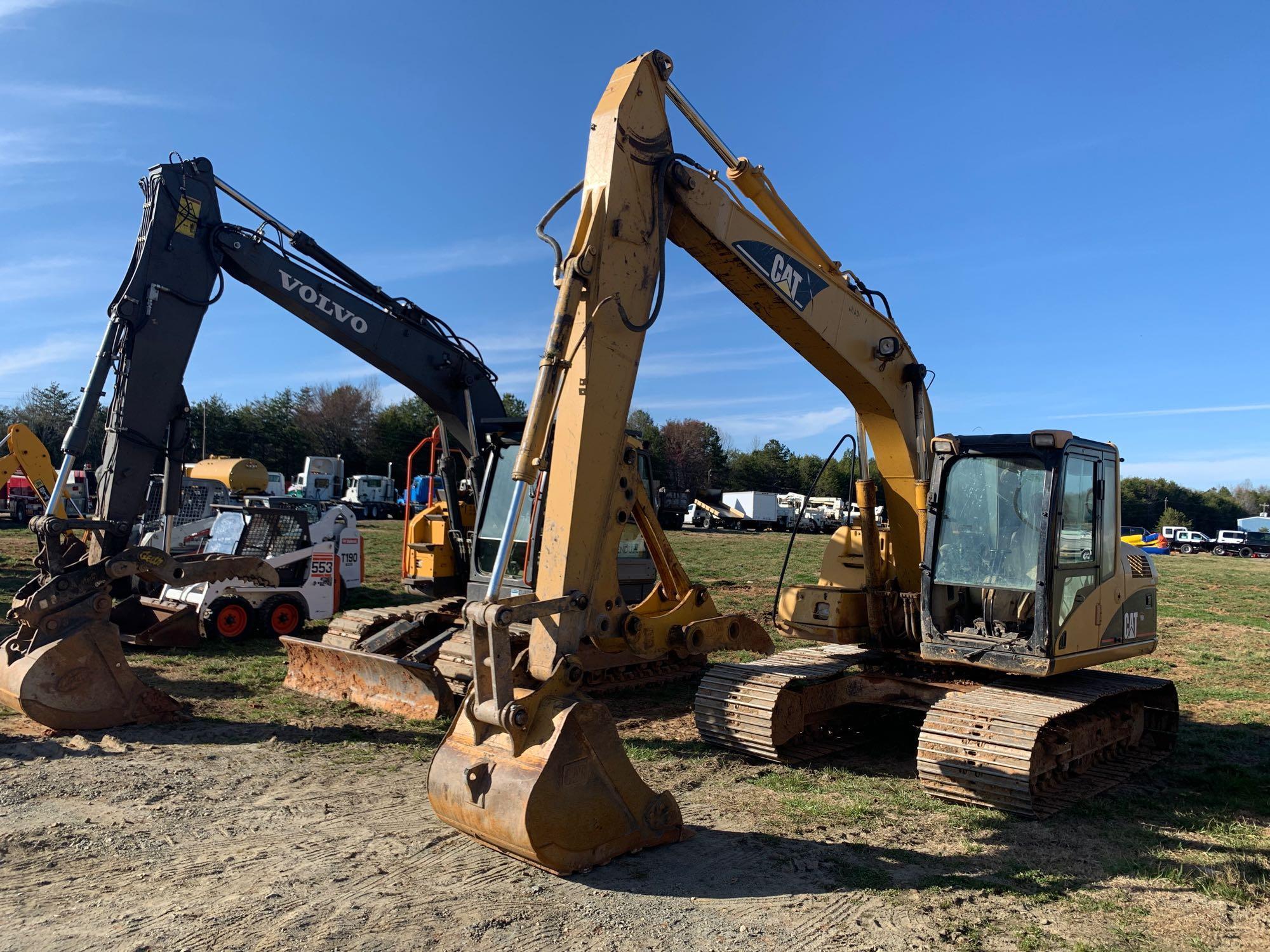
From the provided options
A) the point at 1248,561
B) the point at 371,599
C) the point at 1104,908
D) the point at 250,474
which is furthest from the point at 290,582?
the point at 1248,561

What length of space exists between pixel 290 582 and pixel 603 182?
9190mm

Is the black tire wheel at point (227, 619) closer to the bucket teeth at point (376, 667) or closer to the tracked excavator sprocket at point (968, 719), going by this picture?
the bucket teeth at point (376, 667)

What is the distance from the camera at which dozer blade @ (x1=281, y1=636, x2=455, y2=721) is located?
827 cm

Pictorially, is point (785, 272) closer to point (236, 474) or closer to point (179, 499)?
point (179, 499)

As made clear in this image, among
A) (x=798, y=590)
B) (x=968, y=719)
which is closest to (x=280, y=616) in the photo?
(x=798, y=590)

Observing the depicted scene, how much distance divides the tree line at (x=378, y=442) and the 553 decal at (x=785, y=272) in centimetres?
4145

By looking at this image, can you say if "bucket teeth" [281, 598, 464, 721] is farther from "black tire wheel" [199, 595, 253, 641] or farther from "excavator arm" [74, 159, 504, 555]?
"black tire wheel" [199, 595, 253, 641]

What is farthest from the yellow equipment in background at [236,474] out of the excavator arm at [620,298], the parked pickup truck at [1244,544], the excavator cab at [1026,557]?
the parked pickup truck at [1244,544]

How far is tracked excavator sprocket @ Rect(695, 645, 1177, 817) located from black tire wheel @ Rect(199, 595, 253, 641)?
23.8ft

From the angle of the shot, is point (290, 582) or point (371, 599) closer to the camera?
point (290, 582)

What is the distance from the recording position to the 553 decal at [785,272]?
22.1 ft

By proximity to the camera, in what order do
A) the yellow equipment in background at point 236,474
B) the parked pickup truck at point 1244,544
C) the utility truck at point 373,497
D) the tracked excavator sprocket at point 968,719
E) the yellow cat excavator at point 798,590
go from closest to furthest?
the yellow cat excavator at point 798,590 < the tracked excavator sprocket at point 968,719 < the yellow equipment in background at point 236,474 < the utility truck at point 373,497 < the parked pickup truck at point 1244,544

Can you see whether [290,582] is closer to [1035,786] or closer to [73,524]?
[73,524]

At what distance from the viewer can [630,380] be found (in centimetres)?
588
